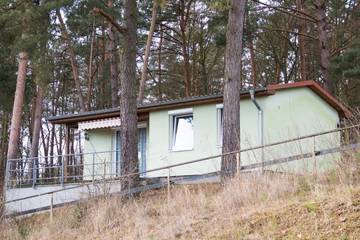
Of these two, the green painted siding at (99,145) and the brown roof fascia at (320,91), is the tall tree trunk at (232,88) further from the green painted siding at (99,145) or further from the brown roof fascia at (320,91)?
the green painted siding at (99,145)

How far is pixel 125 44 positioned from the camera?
15.2m

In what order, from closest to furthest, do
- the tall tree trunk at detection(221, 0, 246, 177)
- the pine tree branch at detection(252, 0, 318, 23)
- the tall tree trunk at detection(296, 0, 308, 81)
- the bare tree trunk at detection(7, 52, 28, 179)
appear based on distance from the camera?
the tall tree trunk at detection(221, 0, 246, 177)
the bare tree trunk at detection(7, 52, 28, 179)
the pine tree branch at detection(252, 0, 318, 23)
the tall tree trunk at detection(296, 0, 308, 81)

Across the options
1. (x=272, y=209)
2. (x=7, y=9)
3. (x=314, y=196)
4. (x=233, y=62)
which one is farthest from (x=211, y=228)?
(x=7, y=9)

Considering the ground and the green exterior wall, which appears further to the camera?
the green exterior wall

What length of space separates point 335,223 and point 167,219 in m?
4.01

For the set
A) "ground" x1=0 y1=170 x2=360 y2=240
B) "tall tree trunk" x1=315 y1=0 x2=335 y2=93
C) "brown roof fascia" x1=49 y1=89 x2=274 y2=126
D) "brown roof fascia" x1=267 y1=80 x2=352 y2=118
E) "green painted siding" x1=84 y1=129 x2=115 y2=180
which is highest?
"tall tree trunk" x1=315 y1=0 x2=335 y2=93

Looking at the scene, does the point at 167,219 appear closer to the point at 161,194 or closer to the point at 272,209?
the point at 272,209

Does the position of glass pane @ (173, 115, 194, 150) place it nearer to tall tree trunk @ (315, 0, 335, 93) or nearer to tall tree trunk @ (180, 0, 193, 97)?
tall tree trunk @ (315, 0, 335, 93)

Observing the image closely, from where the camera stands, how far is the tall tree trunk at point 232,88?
1358cm

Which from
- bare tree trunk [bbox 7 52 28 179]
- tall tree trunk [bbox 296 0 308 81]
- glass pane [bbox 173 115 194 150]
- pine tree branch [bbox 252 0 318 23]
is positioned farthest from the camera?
tall tree trunk [bbox 296 0 308 81]

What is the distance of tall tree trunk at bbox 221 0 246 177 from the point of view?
44.5ft

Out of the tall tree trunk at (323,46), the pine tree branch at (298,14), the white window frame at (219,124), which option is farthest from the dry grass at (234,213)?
the pine tree branch at (298,14)

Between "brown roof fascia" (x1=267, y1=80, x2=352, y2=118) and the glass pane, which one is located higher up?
"brown roof fascia" (x1=267, y1=80, x2=352, y2=118)

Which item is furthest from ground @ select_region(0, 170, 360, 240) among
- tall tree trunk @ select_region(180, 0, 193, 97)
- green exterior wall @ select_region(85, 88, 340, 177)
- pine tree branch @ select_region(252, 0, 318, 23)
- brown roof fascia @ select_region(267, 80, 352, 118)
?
tall tree trunk @ select_region(180, 0, 193, 97)
